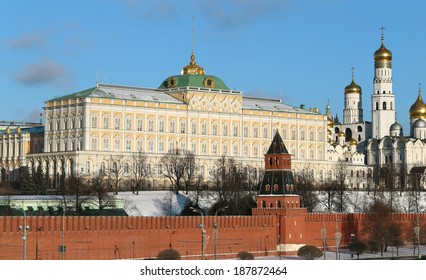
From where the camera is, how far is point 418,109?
5984 inches

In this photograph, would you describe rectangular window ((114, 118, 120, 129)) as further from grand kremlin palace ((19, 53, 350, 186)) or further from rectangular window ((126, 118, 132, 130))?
rectangular window ((126, 118, 132, 130))

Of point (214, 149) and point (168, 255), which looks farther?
point (214, 149)

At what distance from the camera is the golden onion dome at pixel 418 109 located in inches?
5979

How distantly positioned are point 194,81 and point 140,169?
1703 cm

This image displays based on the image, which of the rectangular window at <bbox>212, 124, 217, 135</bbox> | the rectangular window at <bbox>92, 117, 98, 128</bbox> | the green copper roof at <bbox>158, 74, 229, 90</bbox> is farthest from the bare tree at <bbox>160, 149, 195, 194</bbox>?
the green copper roof at <bbox>158, 74, 229, 90</bbox>

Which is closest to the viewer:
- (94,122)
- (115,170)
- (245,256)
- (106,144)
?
(245,256)

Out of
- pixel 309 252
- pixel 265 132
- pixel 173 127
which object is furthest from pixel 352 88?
pixel 309 252

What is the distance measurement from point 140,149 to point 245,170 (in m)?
9.80

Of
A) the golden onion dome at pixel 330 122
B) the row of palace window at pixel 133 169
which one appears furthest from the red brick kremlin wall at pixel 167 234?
the golden onion dome at pixel 330 122

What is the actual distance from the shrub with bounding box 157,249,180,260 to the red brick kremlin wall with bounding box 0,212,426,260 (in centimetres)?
68

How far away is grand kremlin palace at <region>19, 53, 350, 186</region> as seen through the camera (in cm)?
11225

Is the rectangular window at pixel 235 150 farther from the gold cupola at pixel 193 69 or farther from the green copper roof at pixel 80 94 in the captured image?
the green copper roof at pixel 80 94

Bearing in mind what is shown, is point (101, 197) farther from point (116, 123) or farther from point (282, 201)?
point (116, 123)
